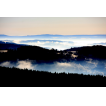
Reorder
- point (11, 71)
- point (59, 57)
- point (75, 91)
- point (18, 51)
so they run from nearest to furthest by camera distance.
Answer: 1. point (75, 91)
2. point (11, 71)
3. point (59, 57)
4. point (18, 51)

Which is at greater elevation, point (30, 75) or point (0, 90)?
point (30, 75)

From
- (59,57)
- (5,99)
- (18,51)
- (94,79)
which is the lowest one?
(5,99)

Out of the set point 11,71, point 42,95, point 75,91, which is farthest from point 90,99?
point 11,71
